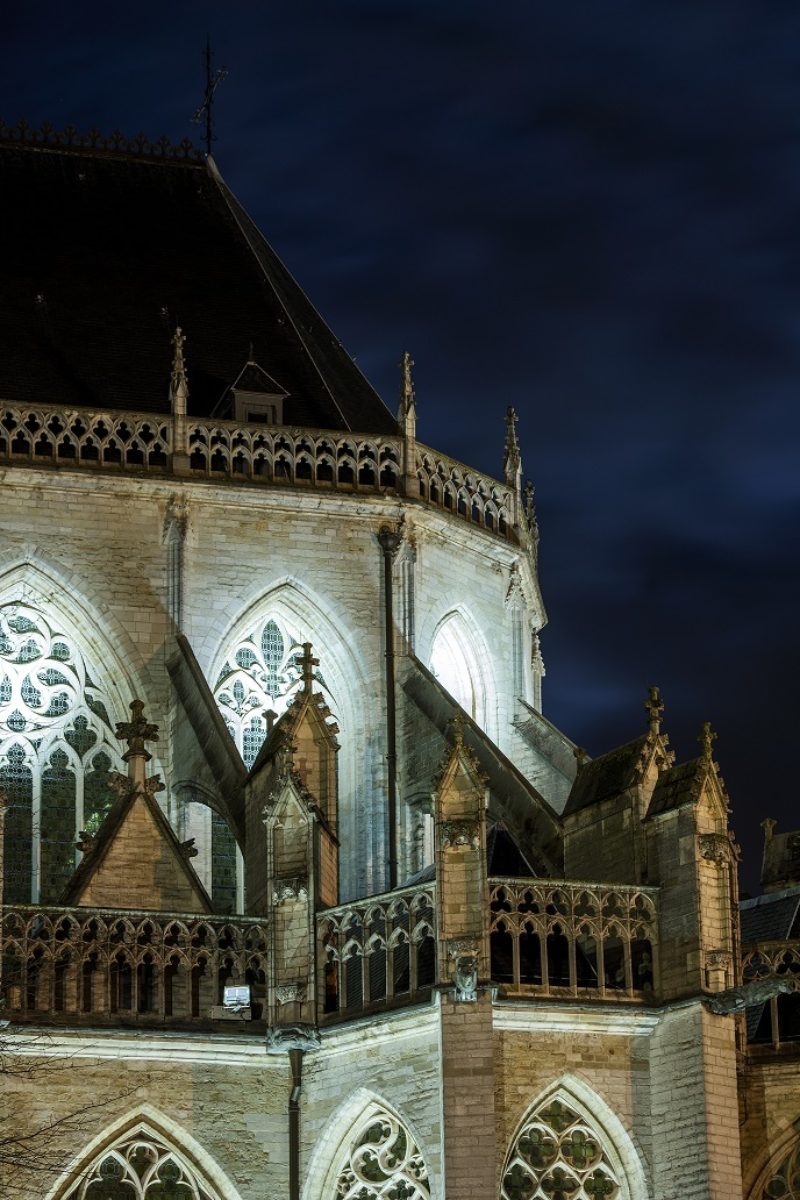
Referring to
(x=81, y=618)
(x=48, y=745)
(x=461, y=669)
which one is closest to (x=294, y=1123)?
(x=48, y=745)

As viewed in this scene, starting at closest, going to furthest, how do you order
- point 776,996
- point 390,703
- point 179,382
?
point 776,996
point 390,703
point 179,382

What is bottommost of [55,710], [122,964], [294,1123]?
[294,1123]

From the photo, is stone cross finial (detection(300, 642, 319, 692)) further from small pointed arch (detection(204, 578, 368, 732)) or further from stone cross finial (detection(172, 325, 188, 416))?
stone cross finial (detection(172, 325, 188, 416))

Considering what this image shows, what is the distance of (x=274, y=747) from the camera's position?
35781 millimetres

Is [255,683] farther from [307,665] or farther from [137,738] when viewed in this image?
[137,738]

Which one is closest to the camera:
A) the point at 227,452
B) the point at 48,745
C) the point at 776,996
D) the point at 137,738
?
the point at 776,996

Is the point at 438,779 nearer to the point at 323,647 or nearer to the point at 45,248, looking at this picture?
the point at 323,647

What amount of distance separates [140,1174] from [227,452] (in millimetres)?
12075

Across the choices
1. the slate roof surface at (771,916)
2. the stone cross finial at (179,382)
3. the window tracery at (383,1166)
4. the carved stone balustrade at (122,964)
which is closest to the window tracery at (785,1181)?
the slate roof surface at (771,916)

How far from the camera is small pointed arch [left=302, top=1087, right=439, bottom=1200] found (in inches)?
1289

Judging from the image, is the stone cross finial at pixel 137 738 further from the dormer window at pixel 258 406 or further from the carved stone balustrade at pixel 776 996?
the carved stone balustrade at pixel 776 996

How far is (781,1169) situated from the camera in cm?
3462

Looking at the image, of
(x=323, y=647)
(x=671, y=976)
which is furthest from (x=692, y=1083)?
A: (x=323, y=647)

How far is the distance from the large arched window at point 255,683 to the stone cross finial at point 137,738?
11.8ft
